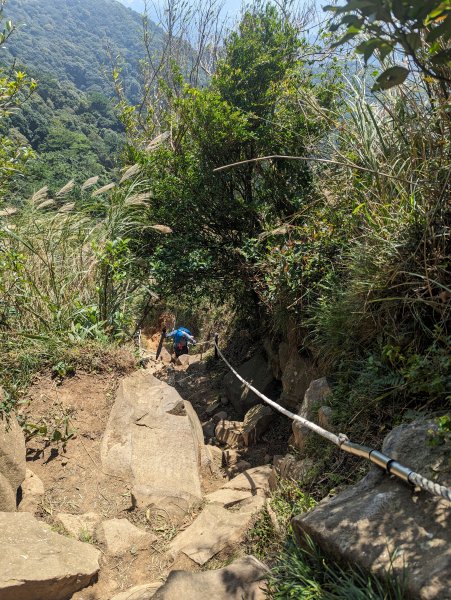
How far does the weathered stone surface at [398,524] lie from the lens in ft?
6.57

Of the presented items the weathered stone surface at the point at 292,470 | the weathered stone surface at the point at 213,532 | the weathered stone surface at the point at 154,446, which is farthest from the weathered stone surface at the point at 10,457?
the weathered stone surface at the point at 292,470

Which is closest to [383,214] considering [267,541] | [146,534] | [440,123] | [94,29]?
[440,123]

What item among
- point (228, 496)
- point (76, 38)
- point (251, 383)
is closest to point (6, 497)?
point (228, 496)

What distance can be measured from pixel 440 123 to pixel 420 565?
2.82m

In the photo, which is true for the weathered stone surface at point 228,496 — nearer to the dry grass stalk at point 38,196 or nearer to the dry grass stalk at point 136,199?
the dry grass stalk at point 136,199

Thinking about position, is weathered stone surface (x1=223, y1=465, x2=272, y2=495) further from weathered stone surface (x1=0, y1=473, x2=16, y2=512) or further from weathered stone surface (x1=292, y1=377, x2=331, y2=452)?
weathered stone surface (x1=0, y1=473, x2=16, y2=512)

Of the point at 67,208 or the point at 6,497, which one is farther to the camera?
the point at 67,208

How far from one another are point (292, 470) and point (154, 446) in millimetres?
1430

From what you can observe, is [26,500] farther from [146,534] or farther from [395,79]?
[395,79]

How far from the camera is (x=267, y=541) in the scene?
10.0 feet

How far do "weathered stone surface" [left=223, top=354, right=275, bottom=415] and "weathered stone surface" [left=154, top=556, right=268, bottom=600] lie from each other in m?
4.18

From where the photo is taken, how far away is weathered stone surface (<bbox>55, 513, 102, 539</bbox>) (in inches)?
140

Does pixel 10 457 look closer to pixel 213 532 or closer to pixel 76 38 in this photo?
pixel 213 532

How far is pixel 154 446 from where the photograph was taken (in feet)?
14.8
